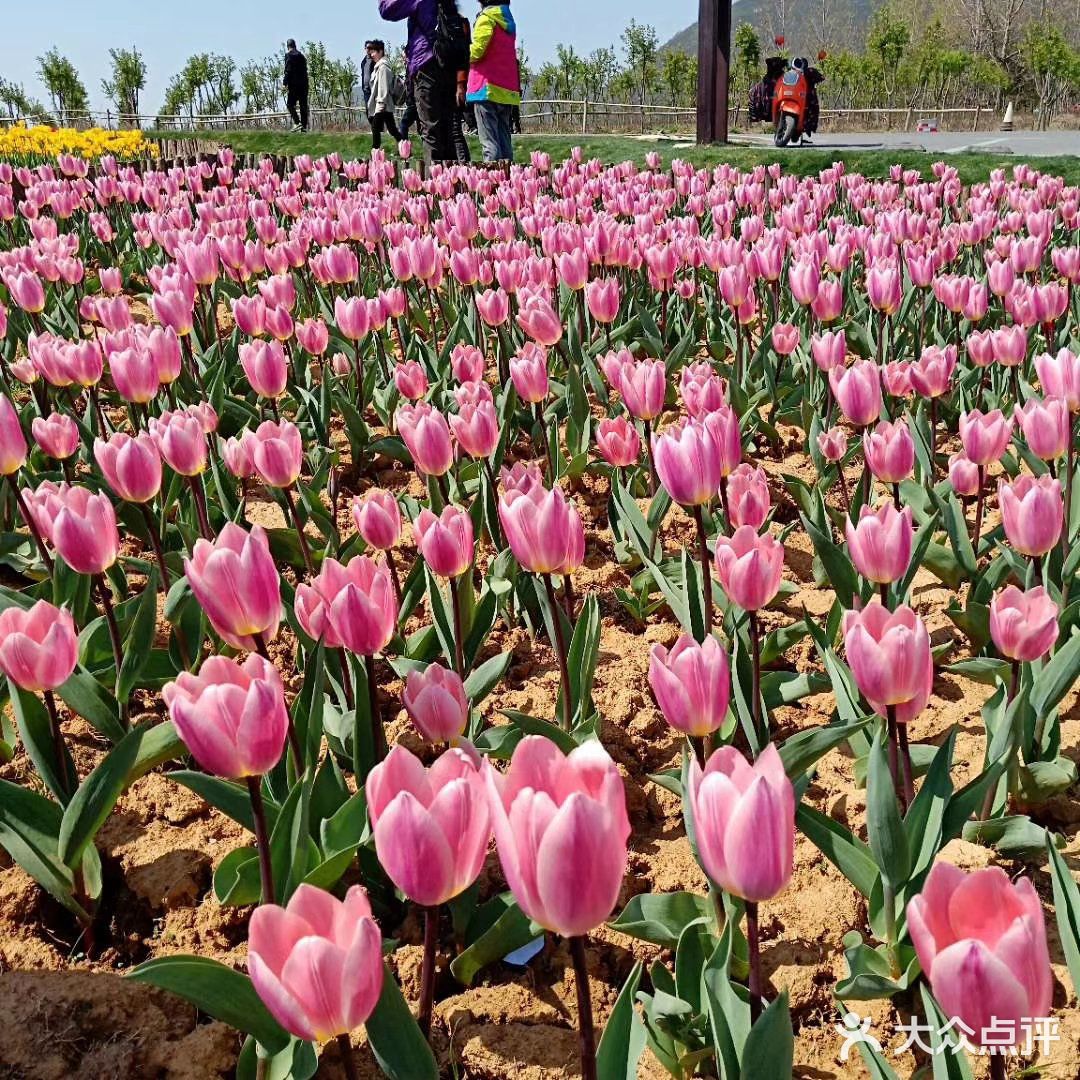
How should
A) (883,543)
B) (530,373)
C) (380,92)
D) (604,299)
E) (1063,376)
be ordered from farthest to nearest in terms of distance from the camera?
(380,92) → (604,299) → (530,373) → (1063,376) → (883,543)

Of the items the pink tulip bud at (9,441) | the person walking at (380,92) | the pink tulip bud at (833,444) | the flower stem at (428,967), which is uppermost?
the person walking at (380,92)

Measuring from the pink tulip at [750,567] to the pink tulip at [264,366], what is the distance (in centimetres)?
187

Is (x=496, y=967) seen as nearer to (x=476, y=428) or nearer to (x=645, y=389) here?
(x=476, y=428)

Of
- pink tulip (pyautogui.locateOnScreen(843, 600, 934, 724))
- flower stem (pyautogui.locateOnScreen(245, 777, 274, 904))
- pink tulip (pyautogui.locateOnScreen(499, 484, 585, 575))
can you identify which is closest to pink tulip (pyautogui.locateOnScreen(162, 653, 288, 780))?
flower stem (pyautogui.locateOnScreen(245, 777, 274, 904))

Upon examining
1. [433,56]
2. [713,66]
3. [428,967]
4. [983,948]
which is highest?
[713,66]

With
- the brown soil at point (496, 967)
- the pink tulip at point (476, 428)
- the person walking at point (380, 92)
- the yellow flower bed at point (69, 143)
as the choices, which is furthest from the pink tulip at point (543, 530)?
the yellow flower bed at point (69, 143)

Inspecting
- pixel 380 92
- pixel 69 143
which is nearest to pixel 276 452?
pixel 380 92

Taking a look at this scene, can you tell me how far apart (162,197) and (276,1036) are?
307 inches

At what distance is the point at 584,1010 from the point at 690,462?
4.12 feet

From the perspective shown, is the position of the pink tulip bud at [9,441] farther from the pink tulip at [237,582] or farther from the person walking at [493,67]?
the person walking at [493,67]

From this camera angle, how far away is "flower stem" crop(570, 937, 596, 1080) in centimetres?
105

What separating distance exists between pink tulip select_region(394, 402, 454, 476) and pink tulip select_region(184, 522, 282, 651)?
86 cm

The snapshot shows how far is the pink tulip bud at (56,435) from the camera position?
2.87 meters

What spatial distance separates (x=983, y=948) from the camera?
34.8 inches
